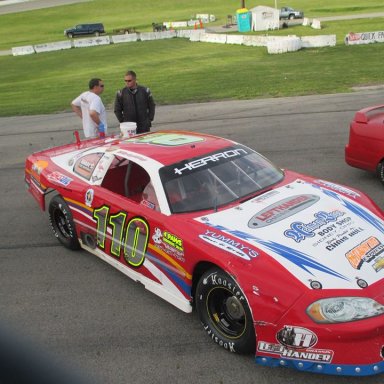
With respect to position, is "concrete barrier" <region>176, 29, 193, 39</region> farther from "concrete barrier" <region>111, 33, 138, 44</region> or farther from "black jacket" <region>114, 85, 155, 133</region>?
"black jacket" <region>114, 85, 155, 133</region>

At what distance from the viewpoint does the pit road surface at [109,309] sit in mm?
3773

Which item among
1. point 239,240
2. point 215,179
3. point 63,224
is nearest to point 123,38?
point 63,224

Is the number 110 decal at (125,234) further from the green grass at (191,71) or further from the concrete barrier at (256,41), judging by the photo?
the concrete barrier at (256,41)

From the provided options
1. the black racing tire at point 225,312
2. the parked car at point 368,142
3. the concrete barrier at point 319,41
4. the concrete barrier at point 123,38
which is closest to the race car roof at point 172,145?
the black racing tire at point 225,312

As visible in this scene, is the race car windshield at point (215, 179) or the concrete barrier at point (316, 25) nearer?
the race car windshield at point (215, 179)

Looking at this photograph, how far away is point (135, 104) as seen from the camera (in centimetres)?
820

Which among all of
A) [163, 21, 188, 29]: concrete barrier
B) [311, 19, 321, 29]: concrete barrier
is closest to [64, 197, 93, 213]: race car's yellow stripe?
[311, 19, 321, 29]: concrete barrier

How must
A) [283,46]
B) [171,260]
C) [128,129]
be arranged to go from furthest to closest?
[283,46] < [128,129] < [171,260]

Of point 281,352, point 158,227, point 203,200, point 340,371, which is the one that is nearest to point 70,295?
point 158,227

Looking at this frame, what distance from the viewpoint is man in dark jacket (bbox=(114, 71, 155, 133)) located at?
26.8ft

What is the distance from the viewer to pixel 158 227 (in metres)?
4.43

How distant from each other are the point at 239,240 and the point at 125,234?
53.5 inches

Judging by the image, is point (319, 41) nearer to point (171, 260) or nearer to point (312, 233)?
point (312, 233)

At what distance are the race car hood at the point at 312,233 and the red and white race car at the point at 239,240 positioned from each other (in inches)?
0.4
